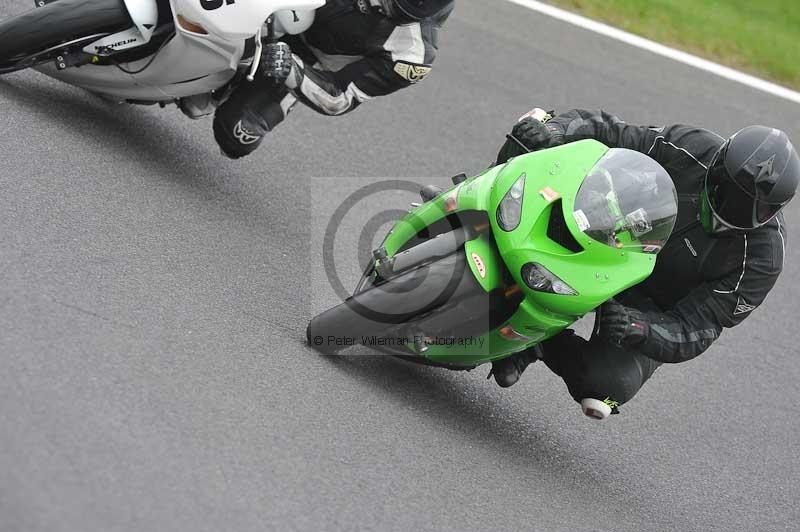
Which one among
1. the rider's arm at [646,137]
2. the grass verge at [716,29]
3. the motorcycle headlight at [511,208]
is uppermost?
the motorcycle headlight at [511,208]

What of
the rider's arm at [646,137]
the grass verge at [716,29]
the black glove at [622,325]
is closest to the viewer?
the black glove at [622,325]

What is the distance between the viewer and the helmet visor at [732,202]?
485 centimetres

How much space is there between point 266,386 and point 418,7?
2.03m

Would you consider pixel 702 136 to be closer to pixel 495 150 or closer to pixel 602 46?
pixel 495 150

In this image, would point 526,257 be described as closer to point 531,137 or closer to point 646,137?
point 531,137

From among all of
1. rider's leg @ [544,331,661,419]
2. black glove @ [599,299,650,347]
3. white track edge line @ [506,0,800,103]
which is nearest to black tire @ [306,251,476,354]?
black glove @ [599,299,650,347]

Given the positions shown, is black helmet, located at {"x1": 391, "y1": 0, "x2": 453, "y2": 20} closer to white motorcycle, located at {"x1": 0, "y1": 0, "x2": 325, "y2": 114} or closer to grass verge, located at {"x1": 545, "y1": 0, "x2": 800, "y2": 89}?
white motorcycle, located at {"x1": 0, "y1": 0, "x2": 325, "y2": 114}

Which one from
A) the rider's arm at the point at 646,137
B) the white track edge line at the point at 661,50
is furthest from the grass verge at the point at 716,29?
the rider's arm at the point at 646,137

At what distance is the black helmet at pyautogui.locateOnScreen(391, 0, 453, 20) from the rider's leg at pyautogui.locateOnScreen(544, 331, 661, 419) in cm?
159

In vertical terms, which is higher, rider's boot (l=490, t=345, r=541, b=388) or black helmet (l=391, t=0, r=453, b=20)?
black helmet (l=391, t=0, r=453, b=20)

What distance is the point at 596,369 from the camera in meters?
5.14

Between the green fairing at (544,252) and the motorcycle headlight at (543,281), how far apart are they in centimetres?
2

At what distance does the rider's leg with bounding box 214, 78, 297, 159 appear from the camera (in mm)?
5773
